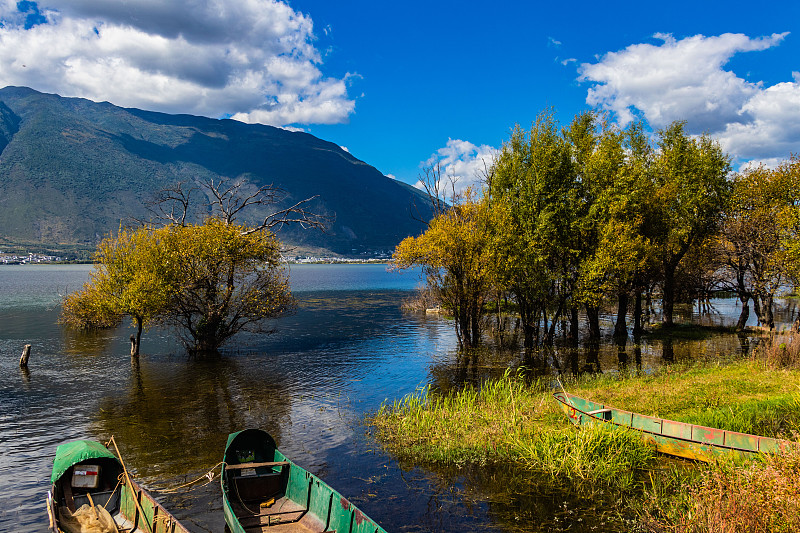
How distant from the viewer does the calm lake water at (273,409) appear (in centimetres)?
1497

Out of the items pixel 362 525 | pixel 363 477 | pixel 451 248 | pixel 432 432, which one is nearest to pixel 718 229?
pixel 451 248

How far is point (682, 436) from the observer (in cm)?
1669

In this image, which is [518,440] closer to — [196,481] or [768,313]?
[196,481]

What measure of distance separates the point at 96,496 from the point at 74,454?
4.94ft

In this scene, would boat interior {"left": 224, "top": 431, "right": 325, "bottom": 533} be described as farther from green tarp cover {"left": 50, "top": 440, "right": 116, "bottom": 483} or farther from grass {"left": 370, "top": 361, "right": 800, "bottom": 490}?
grass {"left": 370, "top": 361, "right": 800, "bottom": 490}

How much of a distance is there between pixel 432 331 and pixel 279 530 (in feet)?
141

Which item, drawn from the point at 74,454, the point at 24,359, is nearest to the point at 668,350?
the point at 74,454

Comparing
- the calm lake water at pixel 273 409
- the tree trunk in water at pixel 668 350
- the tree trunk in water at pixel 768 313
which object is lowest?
the calm lake water at pixel 273 409

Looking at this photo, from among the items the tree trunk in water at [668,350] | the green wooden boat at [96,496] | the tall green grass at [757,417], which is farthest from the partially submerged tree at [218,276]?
the tall green grass at [757,417]

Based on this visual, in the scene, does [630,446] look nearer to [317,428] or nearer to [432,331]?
[317,428]

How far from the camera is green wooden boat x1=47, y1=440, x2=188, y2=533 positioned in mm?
12977

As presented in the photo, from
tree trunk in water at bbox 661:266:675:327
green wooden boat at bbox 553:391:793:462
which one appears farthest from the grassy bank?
tree trunk in water at bbox 661:266:675:327

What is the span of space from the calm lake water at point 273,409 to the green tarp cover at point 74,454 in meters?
1.87

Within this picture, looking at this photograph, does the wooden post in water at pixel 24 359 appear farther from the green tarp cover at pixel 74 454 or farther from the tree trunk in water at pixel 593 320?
the tree trunk in water at pixel 593 320
